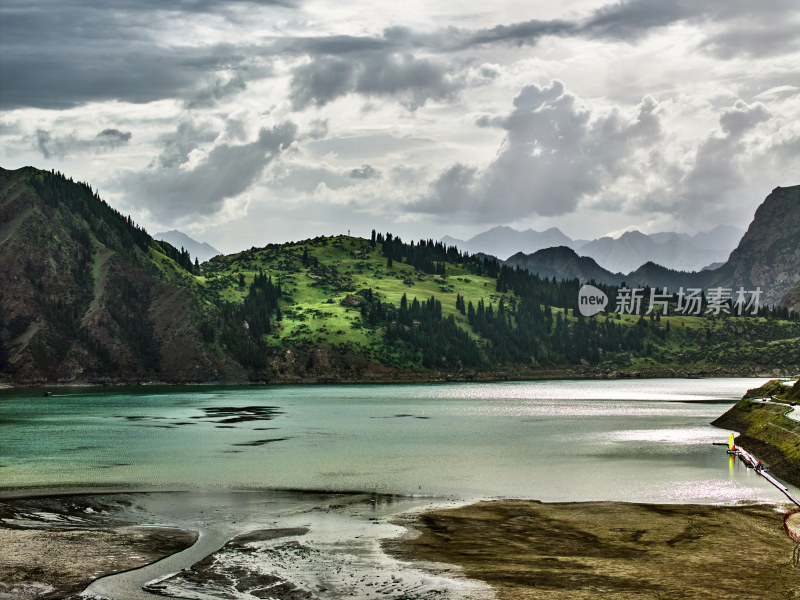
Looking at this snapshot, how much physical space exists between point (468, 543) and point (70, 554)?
66.1 ft

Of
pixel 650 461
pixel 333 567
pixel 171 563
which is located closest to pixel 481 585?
pixel 333 567

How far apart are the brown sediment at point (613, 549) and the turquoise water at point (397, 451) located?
6.53 meters

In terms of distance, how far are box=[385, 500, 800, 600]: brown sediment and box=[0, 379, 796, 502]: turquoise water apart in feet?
21.4

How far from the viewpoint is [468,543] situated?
41.0 meters

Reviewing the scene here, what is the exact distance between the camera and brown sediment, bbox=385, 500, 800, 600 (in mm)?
31859

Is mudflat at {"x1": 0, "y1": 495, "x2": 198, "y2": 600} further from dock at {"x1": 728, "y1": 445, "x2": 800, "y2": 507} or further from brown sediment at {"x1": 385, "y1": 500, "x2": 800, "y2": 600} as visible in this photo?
dock at {"x1": 728, "y1": 445, "x2": 800, "y2": 507}

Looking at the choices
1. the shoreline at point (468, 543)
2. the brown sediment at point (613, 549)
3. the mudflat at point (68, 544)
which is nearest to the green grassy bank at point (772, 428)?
the shoreline at point (468, 543)

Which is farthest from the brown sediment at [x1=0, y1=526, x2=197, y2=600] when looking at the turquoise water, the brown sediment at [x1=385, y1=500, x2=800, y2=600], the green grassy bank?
the green grassy bank

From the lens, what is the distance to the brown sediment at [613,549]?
31.9 metres

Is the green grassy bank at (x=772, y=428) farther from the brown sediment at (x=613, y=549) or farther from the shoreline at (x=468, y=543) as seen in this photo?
the brown sediment at (x=613, y=549)

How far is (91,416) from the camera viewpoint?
143 metres

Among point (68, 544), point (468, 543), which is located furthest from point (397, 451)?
point (68, 544)

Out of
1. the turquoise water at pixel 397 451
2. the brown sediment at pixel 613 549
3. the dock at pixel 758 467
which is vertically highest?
the brown sediment at pixel 613 549

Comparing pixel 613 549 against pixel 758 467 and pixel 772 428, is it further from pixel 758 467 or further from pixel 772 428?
pixel 772 428
